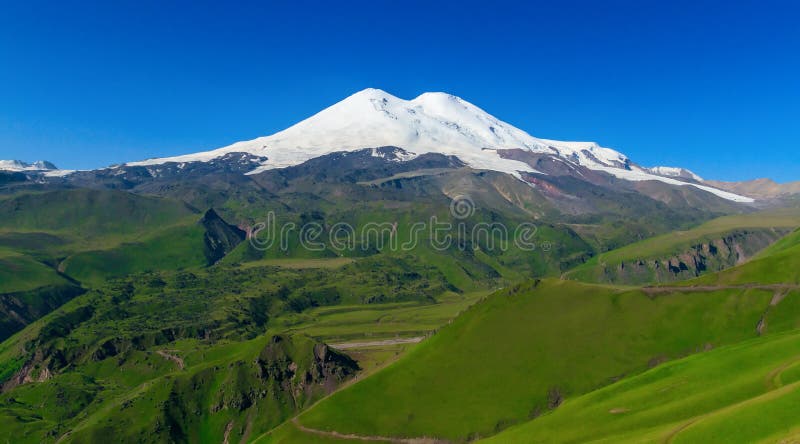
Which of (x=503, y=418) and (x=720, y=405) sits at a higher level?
(x=720, y=405)

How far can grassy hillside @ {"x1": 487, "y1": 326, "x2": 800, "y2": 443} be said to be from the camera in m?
104

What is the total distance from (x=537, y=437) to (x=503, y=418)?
3995 centimetres

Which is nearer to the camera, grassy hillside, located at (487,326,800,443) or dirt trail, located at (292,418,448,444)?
grassy hillside, located at (487,326,800,443)

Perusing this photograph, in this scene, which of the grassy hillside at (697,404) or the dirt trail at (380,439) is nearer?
the grassy hillside at (697,404)

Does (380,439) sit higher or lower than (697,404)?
lower

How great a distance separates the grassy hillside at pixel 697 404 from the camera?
10394cm

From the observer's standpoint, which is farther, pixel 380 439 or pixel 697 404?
pixel 380 439

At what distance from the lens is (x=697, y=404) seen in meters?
136

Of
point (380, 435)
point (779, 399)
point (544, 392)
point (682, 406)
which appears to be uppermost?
point (779, 399)

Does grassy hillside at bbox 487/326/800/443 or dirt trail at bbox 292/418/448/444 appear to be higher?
grassy hillside at bbox 487/326/800/443

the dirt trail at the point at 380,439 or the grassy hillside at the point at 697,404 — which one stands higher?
the grassy hillside at the point at 697,404

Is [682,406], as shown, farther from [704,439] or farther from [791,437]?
[791,437]

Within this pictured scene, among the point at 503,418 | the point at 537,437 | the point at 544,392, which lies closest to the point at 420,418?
the point at 503,418

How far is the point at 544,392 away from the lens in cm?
19725
